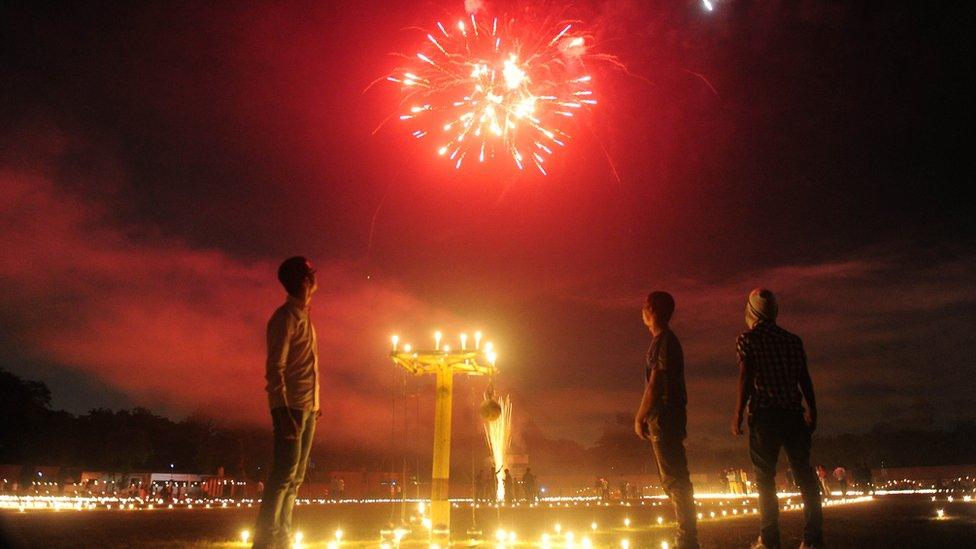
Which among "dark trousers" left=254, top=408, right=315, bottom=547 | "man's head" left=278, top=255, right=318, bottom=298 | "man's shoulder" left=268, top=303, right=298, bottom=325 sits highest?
"man's head" left=278, top=255, right=318, bottom=298

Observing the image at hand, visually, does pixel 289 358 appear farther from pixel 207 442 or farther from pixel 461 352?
pixel 207 442

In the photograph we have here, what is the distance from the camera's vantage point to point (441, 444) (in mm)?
9836

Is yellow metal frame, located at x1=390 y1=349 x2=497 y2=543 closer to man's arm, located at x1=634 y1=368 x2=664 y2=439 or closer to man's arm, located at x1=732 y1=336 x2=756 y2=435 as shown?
man's arm, located at x1=634 y1=368 x2=664 y2=439

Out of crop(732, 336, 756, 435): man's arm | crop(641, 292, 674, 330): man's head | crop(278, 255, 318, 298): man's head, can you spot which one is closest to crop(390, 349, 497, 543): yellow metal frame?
crop(641, 292, 674, 330): man's head

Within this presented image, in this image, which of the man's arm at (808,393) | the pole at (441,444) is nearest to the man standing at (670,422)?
the man's arm at (808,393)

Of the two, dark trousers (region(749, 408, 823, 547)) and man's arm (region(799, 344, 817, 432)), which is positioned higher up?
man's arm (region(799, 344, 817, 432))

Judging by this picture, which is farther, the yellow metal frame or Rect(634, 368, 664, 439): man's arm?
the yellow metal frame

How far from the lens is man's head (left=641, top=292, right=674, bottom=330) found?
600cm

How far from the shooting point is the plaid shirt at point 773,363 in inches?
219

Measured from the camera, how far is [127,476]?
39188mm

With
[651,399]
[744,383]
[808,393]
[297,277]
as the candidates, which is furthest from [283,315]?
[808,393]

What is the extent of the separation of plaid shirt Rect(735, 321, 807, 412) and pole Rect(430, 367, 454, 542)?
5106mm

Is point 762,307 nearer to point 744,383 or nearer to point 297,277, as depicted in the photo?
point 744,383

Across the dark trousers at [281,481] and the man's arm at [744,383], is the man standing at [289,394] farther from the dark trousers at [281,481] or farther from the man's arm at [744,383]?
the man's arm at [744,383]
